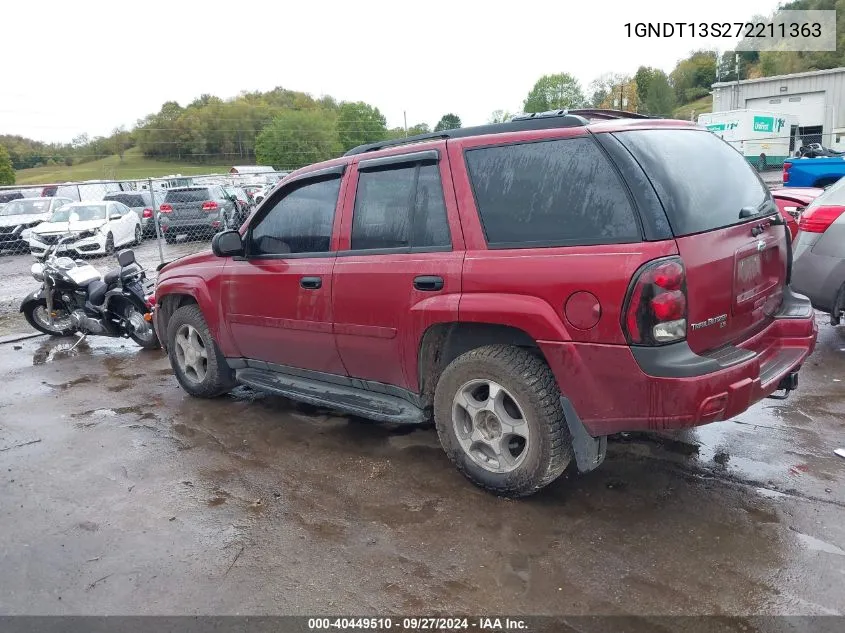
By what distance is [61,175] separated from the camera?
88.6 m

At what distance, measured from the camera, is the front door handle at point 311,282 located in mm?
4137

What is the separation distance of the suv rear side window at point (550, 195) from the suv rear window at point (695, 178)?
184mm

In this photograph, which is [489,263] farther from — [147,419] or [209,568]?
[147,419]

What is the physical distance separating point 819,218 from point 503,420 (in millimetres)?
4255

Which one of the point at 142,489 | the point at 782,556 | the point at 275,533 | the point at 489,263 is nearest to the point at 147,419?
the point at 142,489

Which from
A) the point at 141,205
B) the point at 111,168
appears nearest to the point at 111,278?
the point at 141,205

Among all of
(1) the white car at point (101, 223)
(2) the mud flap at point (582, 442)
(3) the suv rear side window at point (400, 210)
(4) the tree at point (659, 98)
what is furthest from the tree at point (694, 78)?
(2) the mud flap at point (582, 442)

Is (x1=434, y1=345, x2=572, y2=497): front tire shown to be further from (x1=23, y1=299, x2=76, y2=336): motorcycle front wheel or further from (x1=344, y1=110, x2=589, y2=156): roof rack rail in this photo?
(x1=23, y1=299, x2=76, y2=336): motorcycle front wheel

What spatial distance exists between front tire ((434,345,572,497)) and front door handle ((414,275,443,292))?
399 millimetres

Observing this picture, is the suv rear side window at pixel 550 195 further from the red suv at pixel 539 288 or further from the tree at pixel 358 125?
the tree at pixel 358 125

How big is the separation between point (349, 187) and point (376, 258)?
0.59 m

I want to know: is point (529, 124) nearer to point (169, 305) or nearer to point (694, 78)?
point (169, 305)

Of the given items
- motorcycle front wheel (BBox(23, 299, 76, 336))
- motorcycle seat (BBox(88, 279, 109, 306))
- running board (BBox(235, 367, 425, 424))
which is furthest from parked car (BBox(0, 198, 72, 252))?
running board (BBox(235, 367, 425, 424))

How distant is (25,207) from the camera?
1870cm
